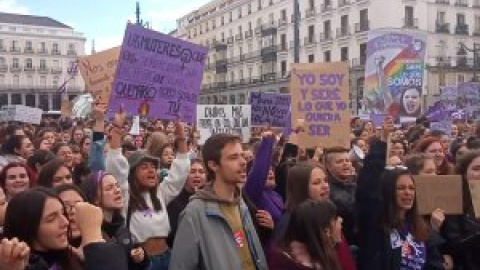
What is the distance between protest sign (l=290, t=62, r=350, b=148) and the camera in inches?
280

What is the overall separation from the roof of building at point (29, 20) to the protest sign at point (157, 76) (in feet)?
301

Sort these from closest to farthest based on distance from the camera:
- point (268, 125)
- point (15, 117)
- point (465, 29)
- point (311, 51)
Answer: point (268, 125) < point (15, 117) < point (465, 29) < point (311, 51)

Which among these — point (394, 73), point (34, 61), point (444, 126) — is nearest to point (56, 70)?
point (34, 61)

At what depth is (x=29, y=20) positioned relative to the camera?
96.3 meters

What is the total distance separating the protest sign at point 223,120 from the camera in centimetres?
884

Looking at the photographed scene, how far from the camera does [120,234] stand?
4.10 meters

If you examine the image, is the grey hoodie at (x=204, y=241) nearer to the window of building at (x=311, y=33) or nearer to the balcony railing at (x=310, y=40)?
the balcony railing at (x=310, y=40)

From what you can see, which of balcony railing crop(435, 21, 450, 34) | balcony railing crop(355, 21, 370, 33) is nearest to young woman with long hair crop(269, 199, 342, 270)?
balcony railing crop(355, 21, 370, 33)

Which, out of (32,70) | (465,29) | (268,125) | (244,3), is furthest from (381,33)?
(32,70)

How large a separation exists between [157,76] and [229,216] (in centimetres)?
333

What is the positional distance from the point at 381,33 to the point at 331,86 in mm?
2903

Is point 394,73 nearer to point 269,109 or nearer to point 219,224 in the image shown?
point 269,109

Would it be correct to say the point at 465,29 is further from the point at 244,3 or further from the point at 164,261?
the point at 164,261

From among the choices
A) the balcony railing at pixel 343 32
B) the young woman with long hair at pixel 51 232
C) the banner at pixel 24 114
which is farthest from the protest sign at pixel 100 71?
the balcony railing at pixel 343 32
